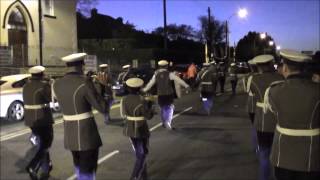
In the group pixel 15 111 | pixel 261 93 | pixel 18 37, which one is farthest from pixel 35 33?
pixel 261 93

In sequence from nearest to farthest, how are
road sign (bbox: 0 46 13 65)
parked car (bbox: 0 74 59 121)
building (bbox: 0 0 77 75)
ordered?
parked car (bbox: 0 74 59 121)
road sign (bbox: 0 46 13 65)
building (bbox: 0 0 77 75)

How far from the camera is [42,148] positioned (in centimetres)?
1025

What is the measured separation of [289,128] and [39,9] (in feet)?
107

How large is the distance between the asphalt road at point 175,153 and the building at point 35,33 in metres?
16.7

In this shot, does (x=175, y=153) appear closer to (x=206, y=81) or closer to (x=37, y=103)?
(x=37, y=103)

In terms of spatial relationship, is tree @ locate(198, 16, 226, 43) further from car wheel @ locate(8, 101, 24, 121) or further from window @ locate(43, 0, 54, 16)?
car wheel @ locate(8, 101, 24, 121)

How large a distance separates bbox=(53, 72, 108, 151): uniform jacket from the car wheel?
12720 mm

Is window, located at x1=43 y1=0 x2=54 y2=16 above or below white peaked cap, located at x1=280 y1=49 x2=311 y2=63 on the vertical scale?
above

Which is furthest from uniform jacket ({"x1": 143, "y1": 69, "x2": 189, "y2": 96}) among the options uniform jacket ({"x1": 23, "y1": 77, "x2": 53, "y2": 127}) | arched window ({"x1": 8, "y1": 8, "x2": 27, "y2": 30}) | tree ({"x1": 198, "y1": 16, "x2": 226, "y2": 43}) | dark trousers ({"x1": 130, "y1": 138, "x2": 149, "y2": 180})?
tree ({"x1": 198, "y1": 16, "x2": 226, "y2": 43})

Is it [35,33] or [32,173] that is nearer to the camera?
[32,173]

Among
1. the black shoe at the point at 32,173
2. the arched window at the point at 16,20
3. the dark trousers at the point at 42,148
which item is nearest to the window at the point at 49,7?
the arched window at the point at 16,20

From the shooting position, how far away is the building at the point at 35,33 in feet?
115

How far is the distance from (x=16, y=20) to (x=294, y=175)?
33218 mm

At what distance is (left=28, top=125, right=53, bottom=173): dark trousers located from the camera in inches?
404
